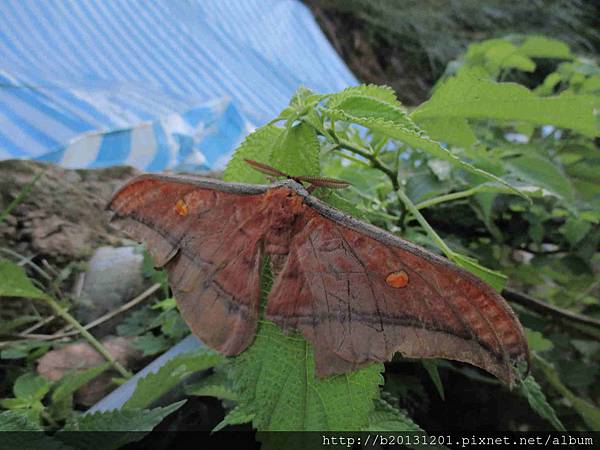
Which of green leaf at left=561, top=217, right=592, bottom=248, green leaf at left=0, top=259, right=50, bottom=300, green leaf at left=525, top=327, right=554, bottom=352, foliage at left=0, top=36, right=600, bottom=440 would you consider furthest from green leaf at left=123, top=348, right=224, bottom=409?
green leaf at left=561, top=217, right=592, bottom=248

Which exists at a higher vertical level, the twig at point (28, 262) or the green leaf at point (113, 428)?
the twig at point (28, 262)

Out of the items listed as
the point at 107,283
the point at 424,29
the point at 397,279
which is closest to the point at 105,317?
the point at 107,283

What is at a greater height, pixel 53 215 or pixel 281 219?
pixel 53 215

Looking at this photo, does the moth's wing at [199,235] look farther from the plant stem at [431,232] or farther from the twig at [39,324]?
the twig at [39,324]

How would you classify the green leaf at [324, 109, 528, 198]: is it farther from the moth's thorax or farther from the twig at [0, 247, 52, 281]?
the twig at [0, 247, 52, 281]

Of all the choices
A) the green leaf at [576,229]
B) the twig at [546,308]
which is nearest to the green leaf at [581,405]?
the twig at [546,308]

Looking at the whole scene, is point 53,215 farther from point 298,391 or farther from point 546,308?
point 546,308

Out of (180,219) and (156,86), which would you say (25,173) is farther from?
(180,219)
